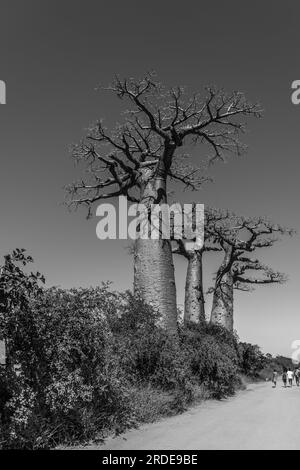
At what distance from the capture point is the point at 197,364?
430 inches

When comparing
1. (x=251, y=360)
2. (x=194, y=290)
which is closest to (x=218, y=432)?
(x=194, y=290)

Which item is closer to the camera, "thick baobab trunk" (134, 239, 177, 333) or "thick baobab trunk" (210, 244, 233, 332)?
"thick baobab trunk" (134, 239, 177, 333)

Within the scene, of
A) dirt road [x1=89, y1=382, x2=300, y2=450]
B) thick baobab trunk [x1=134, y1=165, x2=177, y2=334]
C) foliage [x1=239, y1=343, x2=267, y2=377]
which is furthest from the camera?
foliage [x1=239, y1=343, x2=267, y2=377]

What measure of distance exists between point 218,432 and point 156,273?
5.40 metres

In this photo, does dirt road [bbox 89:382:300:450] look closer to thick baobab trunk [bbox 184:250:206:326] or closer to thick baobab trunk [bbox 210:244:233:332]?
thick baobab trunk [bbox 184:250:206:326]

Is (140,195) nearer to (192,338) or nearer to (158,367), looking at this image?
(192,338)

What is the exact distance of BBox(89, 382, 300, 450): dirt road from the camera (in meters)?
5.67

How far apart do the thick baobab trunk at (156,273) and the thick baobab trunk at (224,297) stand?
1035cm

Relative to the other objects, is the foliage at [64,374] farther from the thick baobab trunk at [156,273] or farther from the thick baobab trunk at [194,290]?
the thick baobab trunk at [194,290]

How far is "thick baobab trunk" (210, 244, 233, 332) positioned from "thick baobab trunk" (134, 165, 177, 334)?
10345 millimetres

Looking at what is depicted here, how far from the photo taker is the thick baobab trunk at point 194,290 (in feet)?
60.0

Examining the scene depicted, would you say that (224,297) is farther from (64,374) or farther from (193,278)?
(64,374)

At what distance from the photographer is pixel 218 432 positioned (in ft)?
21.6

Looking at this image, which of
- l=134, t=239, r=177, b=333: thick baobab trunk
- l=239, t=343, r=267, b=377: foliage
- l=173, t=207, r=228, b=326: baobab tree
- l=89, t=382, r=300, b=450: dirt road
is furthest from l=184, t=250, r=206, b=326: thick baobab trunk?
l=89, t=382, r=300, b=450: dirt road
